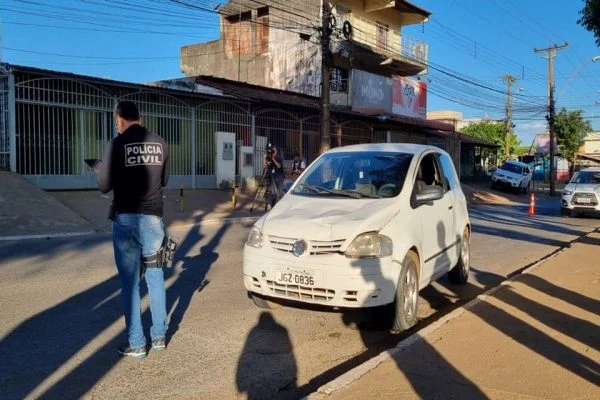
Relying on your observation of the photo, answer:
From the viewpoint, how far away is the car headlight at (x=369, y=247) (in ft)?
16.3

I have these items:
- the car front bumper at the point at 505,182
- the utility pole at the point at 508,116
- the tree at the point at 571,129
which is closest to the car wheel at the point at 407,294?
the car front bumper at the point at 505,182

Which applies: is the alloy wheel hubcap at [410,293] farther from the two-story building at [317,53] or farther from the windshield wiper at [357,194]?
the two-story building at [317,53]

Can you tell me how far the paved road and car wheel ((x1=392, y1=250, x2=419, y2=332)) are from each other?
0.21 m

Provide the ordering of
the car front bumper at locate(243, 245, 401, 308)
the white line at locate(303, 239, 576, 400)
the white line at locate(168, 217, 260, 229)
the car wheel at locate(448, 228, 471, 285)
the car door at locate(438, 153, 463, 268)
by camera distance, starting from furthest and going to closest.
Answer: the white line at locate(168, 217, 260, 229)
the car wheel at locate(448, 228, 471, 285)
the car door at locate(438, 153, 463, 268)
the car front bumper at locate(243, 245, 401, 308)
the white line at locate(303, 239, 576, 400)

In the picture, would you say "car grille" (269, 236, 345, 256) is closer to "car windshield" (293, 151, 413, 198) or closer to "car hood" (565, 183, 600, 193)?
"car windshield" (293, 151, 413, 198)

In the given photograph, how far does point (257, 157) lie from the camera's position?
23672 mm

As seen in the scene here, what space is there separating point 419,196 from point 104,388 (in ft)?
11.1

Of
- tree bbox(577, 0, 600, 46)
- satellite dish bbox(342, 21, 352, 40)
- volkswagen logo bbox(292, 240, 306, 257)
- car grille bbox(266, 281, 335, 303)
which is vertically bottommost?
car grille bbox(266, 281, 335, 303)

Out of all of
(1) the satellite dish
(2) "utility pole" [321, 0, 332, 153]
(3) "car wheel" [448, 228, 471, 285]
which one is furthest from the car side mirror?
(1) the satellite dish

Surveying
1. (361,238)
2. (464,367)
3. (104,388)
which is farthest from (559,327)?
(104,388)

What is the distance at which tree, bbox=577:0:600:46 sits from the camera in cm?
1110

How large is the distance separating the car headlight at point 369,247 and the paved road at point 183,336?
844 millimetres

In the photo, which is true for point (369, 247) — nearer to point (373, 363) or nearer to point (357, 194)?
point (357, 194)

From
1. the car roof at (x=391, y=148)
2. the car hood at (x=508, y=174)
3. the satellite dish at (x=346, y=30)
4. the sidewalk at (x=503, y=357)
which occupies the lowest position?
the sidewalk at (x=503, y=357)
